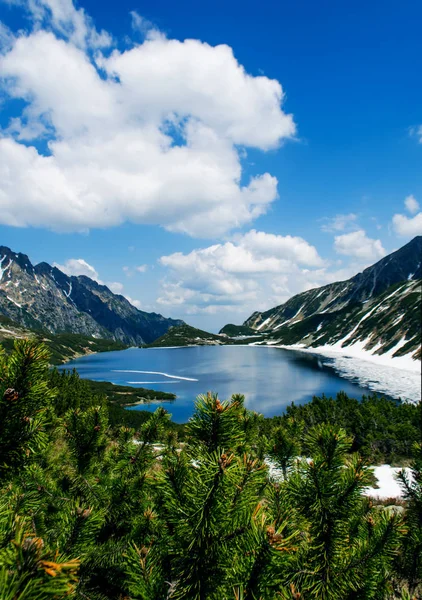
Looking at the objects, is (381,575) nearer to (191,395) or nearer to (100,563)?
(100,563)

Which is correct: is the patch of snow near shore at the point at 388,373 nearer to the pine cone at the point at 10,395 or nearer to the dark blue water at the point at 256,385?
the dark blue water at the point at 256,385

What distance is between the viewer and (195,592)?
65.0 inches

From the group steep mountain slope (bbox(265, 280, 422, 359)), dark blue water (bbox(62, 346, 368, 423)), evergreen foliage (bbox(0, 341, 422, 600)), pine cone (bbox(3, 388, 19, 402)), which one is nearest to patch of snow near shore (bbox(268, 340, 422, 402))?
steep mountain slope (bbox(265, 280, 422, 359))

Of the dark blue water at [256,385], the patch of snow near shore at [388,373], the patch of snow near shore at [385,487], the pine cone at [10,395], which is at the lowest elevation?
the dark blue water at [256,385]

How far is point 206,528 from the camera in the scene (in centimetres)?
164

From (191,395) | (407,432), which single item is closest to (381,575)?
(407,432)

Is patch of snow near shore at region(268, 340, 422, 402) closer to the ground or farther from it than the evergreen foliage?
closer to the ground

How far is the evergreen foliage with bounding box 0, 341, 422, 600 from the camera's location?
152 centimetres

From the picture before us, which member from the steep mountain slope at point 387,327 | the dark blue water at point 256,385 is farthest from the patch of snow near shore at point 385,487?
the steep mountain slope at point 387,327

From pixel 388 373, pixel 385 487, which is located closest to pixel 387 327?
pixel 388 373

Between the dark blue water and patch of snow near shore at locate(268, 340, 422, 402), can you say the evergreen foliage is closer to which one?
the dark blue water

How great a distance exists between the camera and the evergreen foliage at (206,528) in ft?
5.00

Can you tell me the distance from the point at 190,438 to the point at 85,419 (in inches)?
109

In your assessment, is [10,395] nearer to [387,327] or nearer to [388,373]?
[388,373]
